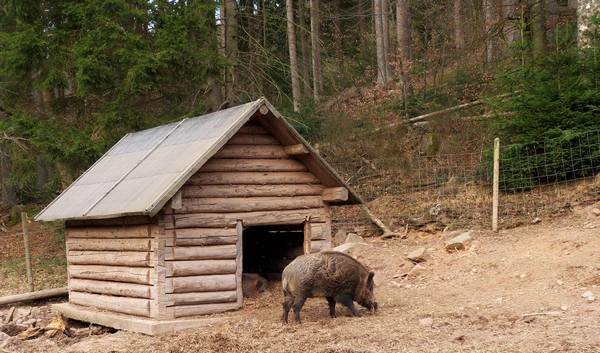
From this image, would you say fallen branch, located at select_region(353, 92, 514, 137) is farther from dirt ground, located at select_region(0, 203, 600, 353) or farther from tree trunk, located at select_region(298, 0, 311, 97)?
tree trunk, located at select_region(298, 0, 311, 97)

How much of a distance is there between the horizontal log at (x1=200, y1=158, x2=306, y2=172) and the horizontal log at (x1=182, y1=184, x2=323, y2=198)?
10.6 inches

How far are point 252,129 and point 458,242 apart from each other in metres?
4.64

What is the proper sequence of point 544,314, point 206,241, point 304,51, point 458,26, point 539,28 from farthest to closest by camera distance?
point 304,51, point 458,26, point 539,28, point 206,241, point 544,314

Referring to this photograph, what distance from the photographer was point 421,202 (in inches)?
655

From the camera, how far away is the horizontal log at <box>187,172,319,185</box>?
11047 millimetres

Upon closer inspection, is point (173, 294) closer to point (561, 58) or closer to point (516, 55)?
point (561, 58)

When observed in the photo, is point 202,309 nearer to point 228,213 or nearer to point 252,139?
point 228,213

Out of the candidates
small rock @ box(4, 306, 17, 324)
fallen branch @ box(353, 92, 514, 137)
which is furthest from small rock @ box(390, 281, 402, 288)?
fallen branch @ box(353, 92, 514, 137)

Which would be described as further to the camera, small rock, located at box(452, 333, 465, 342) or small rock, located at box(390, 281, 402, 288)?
small rock, located at box(390, 281, 402, 288)

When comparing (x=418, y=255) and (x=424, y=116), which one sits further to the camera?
(x=424, y=116)

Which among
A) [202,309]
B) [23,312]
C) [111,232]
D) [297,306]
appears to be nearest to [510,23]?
[297,306]

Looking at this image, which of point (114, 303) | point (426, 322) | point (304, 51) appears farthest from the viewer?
point (304, 51)

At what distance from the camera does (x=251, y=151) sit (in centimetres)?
1169

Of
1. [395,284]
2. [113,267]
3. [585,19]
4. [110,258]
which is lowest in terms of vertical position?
[395,284]
